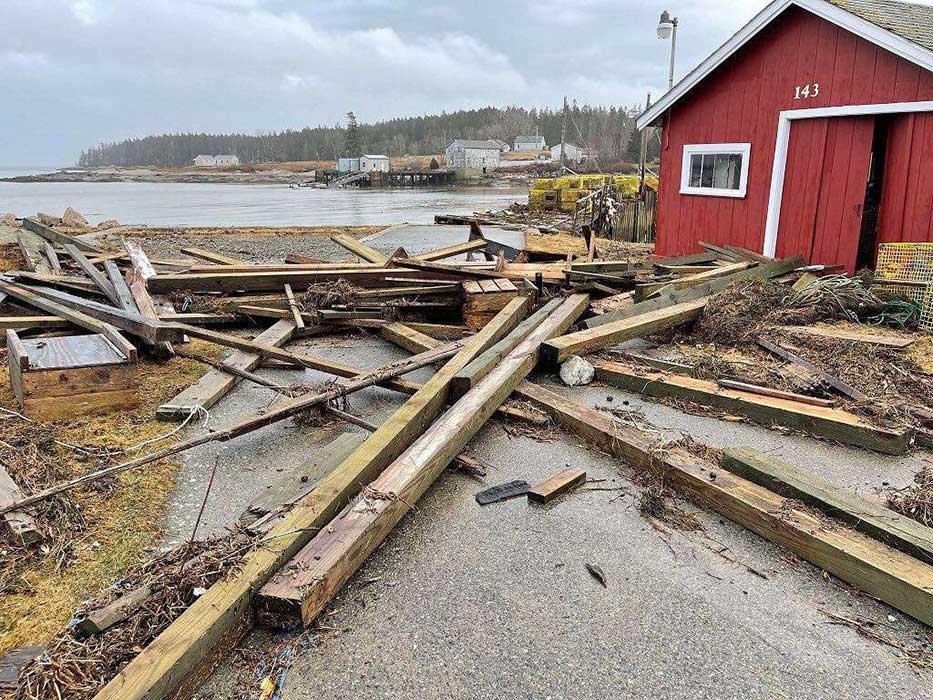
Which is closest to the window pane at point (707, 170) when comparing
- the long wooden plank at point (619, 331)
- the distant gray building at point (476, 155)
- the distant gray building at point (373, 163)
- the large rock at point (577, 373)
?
the long wooden plank at point (619, 331)

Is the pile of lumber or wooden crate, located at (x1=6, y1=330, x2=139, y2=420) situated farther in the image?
wooden crate, located at (x1=6, y1=330, x2=139, y2=420)

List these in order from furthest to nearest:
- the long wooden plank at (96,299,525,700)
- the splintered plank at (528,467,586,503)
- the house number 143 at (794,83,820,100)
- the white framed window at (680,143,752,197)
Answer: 1. the white framed window at (680,143,752,197)
2. the house number 143 at (794,83,820,100)
3. the splintered plank at (528,467,586,503)
4. the long wooden plank at (96,299,525,700)

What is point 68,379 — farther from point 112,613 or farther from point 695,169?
point 695,169

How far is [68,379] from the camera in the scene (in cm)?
479

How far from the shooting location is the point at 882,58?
8.84 m

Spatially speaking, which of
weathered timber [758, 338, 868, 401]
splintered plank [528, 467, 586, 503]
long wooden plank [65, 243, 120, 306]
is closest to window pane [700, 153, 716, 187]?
weathered timber [758, 338, 868, 401]

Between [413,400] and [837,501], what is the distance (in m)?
2.67

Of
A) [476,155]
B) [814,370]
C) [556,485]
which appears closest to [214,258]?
[556,485]

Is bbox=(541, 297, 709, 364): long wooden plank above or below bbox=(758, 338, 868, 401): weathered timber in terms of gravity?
above

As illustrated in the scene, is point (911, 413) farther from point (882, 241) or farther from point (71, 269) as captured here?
point (71, 269)

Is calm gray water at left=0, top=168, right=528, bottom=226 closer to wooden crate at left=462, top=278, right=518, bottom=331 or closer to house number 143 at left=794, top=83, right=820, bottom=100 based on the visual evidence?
house number 143 at left=794, top=83, right=820, bottom=100

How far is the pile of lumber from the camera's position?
108 inches

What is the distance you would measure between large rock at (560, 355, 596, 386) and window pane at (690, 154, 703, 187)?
7949 millimetres

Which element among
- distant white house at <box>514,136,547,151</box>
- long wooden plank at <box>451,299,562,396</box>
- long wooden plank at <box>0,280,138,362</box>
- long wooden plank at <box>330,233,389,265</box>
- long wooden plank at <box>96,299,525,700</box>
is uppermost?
distant white house at <box>514,136,547,151</box>
